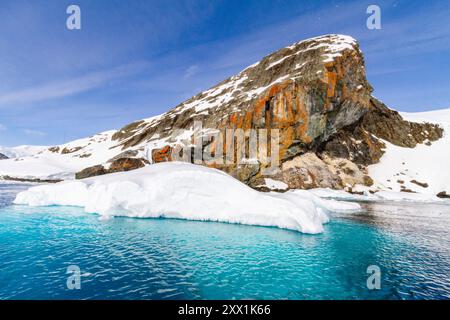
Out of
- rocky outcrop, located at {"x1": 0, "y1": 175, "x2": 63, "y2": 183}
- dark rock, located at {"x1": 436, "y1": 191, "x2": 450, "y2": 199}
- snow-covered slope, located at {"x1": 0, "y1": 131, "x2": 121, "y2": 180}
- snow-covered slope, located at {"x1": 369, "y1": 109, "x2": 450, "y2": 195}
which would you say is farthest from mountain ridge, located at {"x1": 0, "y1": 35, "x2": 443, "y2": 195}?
snow-covered slope, located at {"x1": 0, "y1": 131, "x2": 121, "y2": 180}

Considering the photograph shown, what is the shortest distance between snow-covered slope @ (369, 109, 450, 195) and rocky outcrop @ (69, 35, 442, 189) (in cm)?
423

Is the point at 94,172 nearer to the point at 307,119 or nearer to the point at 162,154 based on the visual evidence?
the point at 162,154

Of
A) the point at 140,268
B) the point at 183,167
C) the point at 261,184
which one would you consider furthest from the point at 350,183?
the point at 140,268

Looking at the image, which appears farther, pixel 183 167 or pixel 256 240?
pixel 183 167

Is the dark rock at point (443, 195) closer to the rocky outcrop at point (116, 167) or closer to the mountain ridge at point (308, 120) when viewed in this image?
the mountain ridge at point (308, 120)

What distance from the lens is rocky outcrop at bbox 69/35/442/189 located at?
236ft

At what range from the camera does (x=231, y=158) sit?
2872 inches

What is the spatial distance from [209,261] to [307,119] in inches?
2565

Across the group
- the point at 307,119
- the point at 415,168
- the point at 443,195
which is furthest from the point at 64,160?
the point at 443,195

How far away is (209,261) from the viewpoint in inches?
553

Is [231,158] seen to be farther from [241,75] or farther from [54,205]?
[241,75]

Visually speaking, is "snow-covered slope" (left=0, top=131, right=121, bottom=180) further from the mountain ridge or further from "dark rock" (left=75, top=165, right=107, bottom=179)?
the mountain ridge
